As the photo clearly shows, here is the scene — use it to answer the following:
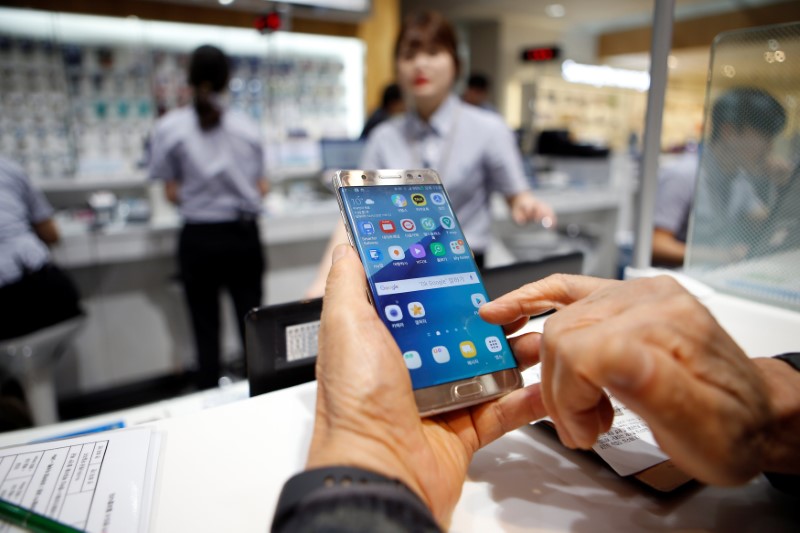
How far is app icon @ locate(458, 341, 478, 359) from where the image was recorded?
0.50m

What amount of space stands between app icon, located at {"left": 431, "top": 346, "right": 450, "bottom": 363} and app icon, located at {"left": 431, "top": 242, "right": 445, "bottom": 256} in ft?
0.37

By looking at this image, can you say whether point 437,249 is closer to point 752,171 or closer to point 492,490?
point 492,490

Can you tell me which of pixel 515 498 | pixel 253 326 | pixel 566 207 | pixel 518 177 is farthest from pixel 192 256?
pixel 566 207

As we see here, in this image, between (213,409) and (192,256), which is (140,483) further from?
(192,256)

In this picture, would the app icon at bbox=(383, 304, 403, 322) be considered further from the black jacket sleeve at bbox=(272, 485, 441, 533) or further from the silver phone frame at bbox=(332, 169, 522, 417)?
the black jacket sleeve at bbox=(272, 485, 441, 533)

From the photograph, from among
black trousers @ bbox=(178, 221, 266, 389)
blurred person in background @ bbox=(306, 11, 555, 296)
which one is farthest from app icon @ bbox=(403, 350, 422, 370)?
black trousers @ bbox=(178, 221, 266, 389)

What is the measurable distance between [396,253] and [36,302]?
1613 millimetres

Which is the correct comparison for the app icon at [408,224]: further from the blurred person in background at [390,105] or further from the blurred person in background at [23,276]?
the blurred person in background at [390,105]

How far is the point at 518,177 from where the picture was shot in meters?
1.44

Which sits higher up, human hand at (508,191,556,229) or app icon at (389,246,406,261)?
A: app icon at (389,246,406,261)

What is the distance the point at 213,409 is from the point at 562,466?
370mm

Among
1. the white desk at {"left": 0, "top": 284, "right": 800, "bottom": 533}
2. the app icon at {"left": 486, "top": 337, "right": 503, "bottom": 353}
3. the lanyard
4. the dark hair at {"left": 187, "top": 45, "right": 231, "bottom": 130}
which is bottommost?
the white desk at {"left": 0, "top": 284, "right": 800, "bottom": 533}

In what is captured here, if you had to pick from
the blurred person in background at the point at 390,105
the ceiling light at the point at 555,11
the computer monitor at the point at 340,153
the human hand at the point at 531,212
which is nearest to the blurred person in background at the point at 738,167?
the human hand at the point at 531,212

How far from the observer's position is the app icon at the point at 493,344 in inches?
20.1
